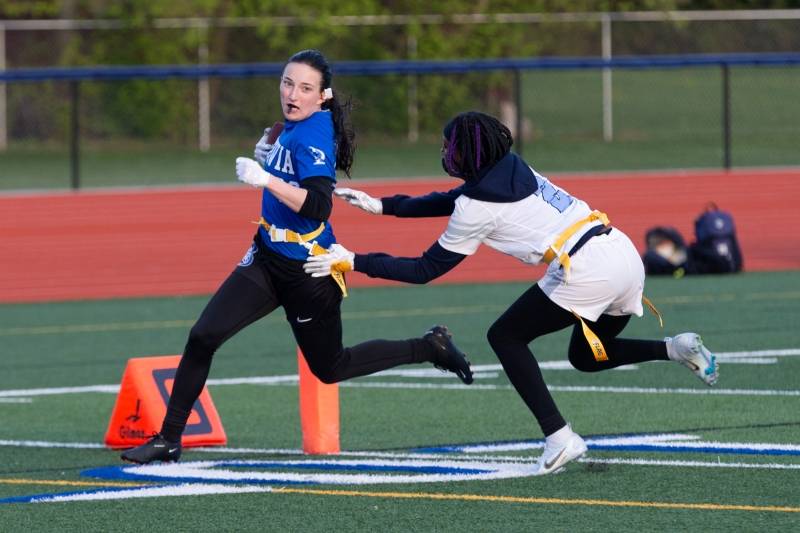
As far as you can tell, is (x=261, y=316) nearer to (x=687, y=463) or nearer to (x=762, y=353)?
(x=687, y=463)

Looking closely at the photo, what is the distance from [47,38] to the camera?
114ft

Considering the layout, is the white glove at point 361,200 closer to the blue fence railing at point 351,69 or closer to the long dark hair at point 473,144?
the long dark hair at point 473,144

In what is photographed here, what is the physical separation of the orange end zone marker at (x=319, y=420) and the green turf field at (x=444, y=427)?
0.13 metres

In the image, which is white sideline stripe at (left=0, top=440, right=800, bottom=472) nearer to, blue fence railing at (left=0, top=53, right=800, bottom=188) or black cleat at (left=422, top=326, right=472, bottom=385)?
black cleat at (left=422, top=326, right=472, bottom=385)

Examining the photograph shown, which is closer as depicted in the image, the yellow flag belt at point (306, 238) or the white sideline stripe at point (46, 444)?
the yellow flag belt at point (306, 238)

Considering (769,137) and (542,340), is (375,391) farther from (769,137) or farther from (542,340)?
(769,137)

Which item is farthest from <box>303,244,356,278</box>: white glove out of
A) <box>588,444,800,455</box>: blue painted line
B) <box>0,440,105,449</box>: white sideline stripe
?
<box>0,440,105,449</box>: white sideline stripe

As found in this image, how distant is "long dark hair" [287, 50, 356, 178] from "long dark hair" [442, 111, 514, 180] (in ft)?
2.04

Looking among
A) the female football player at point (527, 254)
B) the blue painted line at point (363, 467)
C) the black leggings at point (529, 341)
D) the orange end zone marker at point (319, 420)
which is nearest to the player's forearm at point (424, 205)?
the female football player at point (527, 254)

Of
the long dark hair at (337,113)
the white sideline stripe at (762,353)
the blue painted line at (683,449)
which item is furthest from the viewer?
the white sideline stripe at (762,353)

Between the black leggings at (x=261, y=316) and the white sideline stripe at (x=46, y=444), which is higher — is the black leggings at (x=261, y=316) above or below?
above

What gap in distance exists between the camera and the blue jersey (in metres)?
7.83

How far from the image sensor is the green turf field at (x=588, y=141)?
28578mm

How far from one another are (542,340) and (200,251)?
805 centimetres
